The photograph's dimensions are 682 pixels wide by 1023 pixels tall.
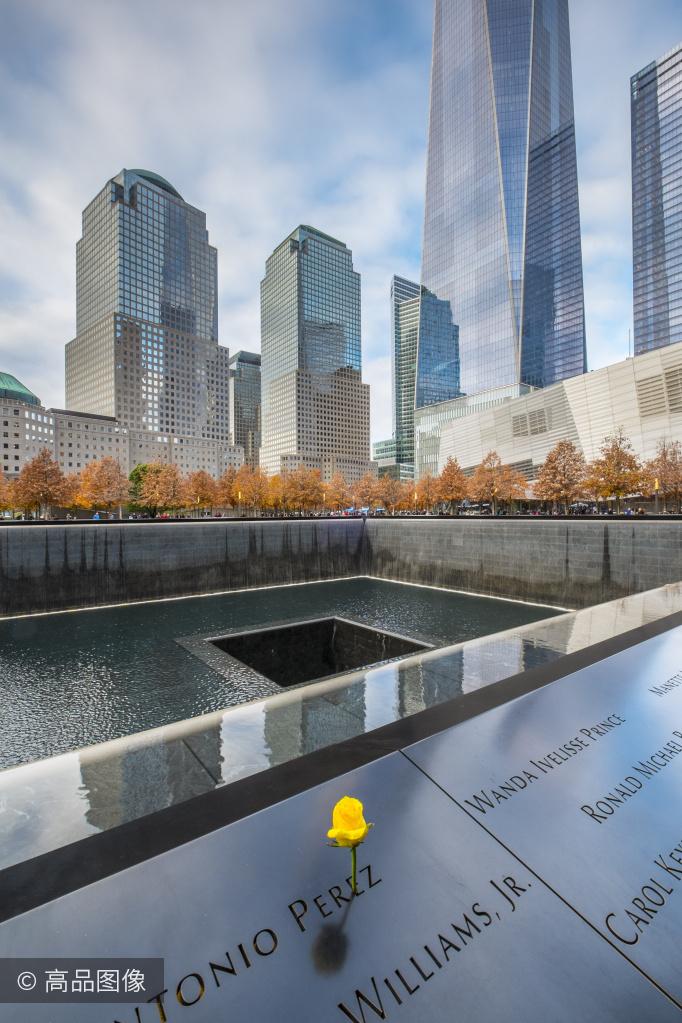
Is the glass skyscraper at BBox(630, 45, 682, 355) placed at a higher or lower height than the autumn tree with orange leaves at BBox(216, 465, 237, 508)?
higher

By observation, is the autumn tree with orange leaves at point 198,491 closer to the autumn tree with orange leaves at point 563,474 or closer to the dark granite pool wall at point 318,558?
the dark granite pool wall at point 318,558

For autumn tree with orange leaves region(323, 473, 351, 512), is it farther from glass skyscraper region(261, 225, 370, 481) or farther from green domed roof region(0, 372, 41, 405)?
green domed roof region(0, 372, 41, 405)

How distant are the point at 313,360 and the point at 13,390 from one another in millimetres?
86652

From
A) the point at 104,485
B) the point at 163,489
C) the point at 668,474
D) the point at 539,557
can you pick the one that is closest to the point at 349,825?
the point at 539,557

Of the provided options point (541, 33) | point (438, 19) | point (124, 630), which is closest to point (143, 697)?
point (124, 630)

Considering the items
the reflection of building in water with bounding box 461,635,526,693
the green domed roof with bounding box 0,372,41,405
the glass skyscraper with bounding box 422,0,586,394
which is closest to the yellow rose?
the reflection of building in water with bounding box 461,635,526,693

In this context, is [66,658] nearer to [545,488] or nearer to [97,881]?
[97,881]

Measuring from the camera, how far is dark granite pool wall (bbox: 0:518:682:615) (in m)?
18.2

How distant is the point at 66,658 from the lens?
12648mm

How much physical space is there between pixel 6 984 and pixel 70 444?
4704 inches

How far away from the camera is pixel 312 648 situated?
1418 cm

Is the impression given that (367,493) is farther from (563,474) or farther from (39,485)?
(39,485)

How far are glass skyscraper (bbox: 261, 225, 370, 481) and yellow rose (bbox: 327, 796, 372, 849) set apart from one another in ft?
450

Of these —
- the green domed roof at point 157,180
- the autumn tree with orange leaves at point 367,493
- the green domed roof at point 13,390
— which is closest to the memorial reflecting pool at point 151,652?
the autumn tree with orange leaves at point 367,493
